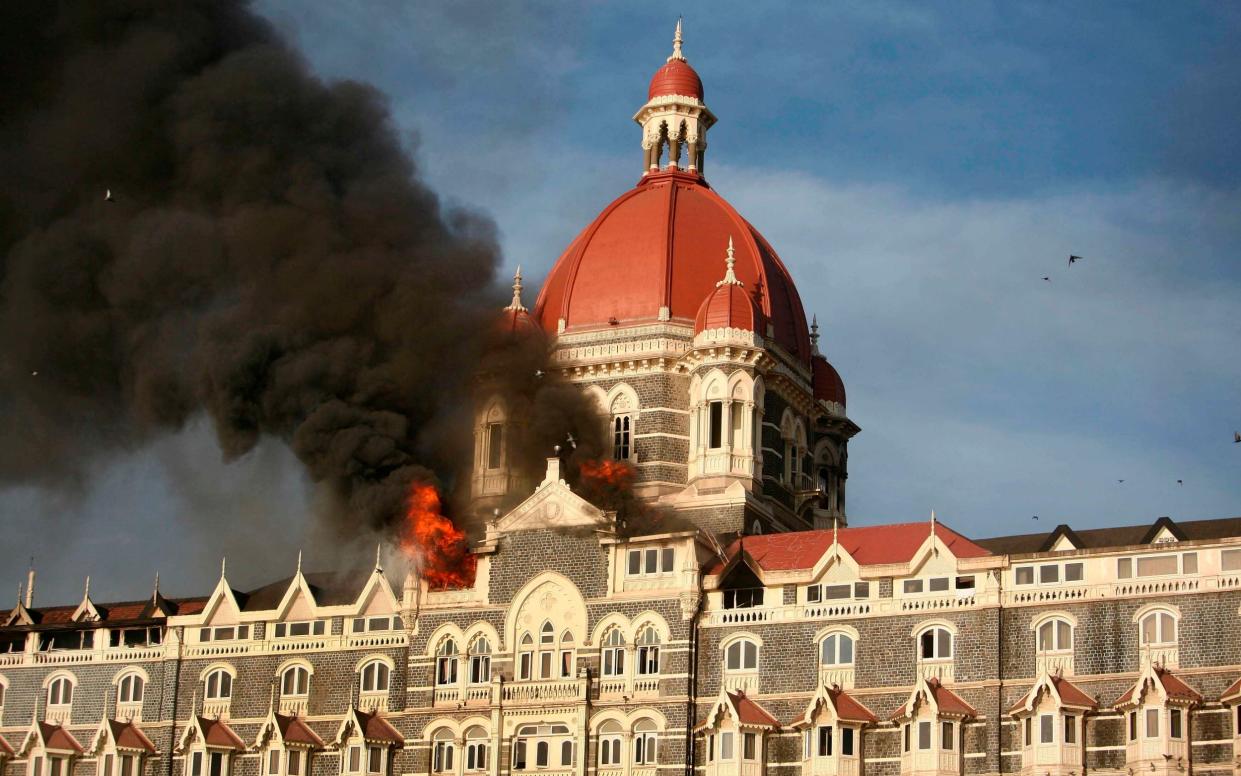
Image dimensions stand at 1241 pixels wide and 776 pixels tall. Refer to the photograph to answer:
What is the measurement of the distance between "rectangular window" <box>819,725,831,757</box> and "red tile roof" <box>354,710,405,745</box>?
1610 centimetres

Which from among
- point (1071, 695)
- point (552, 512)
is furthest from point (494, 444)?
point (1071, 695)

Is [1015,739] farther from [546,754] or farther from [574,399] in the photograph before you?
[574,399]

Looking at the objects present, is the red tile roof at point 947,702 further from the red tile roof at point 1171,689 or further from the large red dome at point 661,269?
the large red dome at point 661,269

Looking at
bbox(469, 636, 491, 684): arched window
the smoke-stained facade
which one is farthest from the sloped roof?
bbox(469, 636, 491, 684): arched window

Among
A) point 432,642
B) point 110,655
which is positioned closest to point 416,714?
point 432,642

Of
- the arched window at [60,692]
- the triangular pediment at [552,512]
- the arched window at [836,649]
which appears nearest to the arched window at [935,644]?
the arched window at [836,649]

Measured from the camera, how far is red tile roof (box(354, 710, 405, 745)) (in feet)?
278

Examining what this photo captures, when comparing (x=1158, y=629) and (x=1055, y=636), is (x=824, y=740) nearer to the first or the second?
(x=1055, y=636)

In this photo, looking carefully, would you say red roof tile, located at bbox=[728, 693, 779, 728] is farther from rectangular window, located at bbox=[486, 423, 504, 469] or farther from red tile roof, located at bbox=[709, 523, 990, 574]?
rectangular window, located at bbox=[486, 423, 504, 469]

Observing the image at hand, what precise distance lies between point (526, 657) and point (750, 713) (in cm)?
924

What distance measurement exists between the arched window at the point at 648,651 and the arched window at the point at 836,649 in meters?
5.98

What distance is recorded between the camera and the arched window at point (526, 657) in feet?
275

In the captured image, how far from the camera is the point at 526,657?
8406 cm

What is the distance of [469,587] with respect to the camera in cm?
8619
